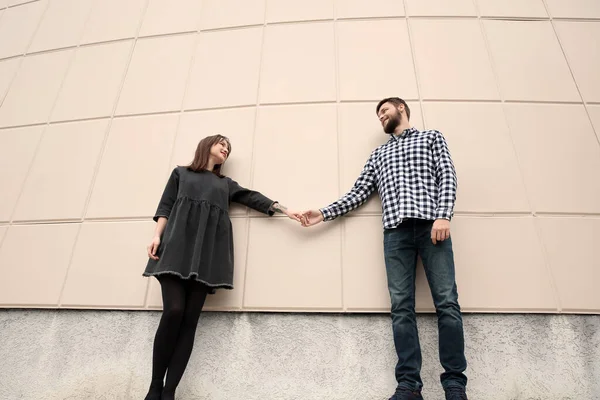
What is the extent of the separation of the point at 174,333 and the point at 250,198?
2.56ft

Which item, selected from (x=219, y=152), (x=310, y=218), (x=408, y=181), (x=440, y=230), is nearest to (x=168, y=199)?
(x=219, y=152)

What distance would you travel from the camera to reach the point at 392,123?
194 cm

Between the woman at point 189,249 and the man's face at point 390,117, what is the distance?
720 millimetres

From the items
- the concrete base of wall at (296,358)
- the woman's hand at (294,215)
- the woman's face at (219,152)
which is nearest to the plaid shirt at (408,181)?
the woman's hand at (294,215)

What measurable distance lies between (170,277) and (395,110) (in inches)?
58.1

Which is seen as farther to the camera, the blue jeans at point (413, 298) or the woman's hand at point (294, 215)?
the woman's hand at point (294, 215)

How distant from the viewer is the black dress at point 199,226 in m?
1.58

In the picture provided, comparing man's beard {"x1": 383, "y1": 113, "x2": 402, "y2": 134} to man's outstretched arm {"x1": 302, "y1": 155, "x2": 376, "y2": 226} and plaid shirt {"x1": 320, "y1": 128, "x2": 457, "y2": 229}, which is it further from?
man's outstretched arm {"x1": 302, "y1": 155, "x2": 376, "y2": 226}

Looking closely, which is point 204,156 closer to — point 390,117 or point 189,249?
point 189,249

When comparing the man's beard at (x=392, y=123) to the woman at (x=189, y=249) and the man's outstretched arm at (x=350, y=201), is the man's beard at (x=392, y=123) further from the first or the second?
the woman at (x=189, y=249)

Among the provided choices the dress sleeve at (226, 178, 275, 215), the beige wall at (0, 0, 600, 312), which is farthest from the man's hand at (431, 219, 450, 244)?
the dress sleeve at (226, 178, 275, 215)

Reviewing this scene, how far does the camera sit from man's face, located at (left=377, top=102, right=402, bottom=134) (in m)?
1.94

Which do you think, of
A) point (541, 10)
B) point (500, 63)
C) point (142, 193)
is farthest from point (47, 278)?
point (541, 10)

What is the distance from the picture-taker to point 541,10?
2.56m
